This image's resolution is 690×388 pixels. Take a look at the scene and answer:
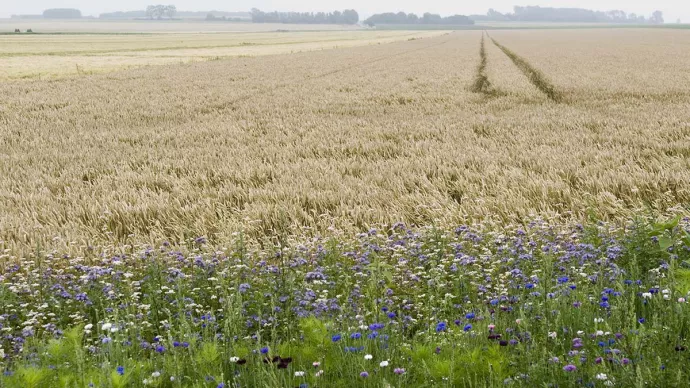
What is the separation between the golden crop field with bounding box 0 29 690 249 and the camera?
710cm

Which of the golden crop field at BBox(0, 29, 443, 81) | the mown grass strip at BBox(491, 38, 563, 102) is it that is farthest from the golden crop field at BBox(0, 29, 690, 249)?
the golden crop field at BBox(0, 29, 443, 81)

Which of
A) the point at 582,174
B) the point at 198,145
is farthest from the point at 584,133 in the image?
the point at 198,145

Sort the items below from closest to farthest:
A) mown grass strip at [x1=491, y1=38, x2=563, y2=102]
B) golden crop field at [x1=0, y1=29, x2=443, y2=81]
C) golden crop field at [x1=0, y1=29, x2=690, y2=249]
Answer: golden crop field at [x1=0, y1=29, x2=690, y2=249] → mown grass strip at [x1=491, y1=38, x2=563, y2=102] → golden crop field at [x1=0, y1=29, x2=443, y2=81]

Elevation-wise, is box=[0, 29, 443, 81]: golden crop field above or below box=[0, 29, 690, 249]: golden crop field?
above

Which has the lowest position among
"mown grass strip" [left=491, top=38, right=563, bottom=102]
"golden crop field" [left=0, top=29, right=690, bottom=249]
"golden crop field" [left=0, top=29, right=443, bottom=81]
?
"golden crop field" [left=0, top=29, right=690, bottom=249]

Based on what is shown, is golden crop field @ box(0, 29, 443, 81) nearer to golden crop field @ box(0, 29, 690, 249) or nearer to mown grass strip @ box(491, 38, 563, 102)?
golden crop field @ box(0, 29, 690, 249)

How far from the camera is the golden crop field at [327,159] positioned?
23.3 ft

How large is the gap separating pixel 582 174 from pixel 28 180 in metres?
7.88

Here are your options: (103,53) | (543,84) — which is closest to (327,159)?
(543,84)

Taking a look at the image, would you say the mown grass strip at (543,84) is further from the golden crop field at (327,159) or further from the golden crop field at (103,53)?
the golden crop field at (103,53)

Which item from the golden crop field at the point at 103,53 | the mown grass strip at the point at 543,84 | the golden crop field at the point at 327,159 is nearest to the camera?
the golden crop field at the point at 327,159

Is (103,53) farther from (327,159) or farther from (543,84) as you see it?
(327,159)

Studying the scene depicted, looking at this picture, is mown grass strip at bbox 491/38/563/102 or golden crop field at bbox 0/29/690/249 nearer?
golden crop field at bbox 0/29/690/249

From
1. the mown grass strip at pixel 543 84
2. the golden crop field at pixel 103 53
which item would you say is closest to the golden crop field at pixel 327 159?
the mown grass strip at pixel 543 84
